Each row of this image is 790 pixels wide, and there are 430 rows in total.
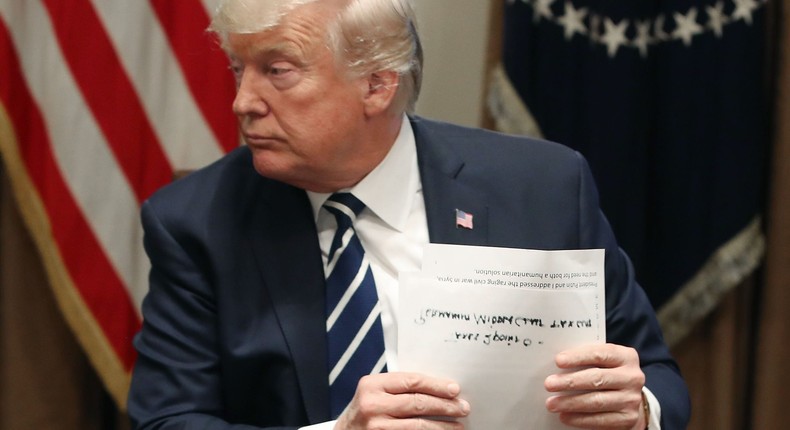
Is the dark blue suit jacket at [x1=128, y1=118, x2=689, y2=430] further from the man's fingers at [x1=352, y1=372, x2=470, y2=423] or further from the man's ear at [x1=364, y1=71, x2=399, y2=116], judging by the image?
the man's fingers at [x1=352, y1=372, x2=470, y2=423]

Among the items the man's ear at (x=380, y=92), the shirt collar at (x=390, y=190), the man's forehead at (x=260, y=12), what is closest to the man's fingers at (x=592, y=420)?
the shirt collar at (x=390, y=190)

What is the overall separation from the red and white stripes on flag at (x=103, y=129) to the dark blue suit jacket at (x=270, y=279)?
2.85 feet

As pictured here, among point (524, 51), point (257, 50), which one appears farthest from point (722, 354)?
point (257, 50)

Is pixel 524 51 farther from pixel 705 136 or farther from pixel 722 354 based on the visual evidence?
pixel 722 354

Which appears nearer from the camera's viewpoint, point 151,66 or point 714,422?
point 151,66

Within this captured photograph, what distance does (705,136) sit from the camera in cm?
281

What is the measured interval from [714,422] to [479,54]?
1.33 meters

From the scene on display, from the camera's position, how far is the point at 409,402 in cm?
139

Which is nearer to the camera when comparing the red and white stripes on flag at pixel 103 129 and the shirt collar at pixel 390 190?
the shirt collar at pixel 390 190

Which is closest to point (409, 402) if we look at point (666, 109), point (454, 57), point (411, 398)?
point (411, 398)

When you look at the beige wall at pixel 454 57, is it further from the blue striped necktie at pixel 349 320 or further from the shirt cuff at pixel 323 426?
the shirt cuff at pixel 323 426

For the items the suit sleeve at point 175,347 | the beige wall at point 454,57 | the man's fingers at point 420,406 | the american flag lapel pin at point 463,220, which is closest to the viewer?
the man's fingers at point 420,406

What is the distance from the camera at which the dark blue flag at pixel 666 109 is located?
2.77 metres

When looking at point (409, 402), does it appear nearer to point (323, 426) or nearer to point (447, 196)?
point (323, 426)
